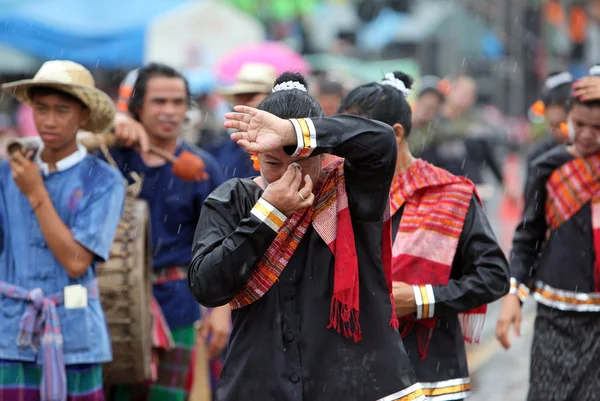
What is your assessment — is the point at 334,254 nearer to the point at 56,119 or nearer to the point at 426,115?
the point at 56,119

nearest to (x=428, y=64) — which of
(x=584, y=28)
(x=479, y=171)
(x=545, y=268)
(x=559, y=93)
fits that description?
(x=584, y=28)

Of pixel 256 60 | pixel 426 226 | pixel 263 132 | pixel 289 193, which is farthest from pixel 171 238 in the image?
pixel 256 60

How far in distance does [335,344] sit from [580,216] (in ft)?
7.25

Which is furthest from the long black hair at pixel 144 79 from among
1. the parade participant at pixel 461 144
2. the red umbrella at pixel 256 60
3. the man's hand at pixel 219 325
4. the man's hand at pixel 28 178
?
the red umbrella at pixel 256 60

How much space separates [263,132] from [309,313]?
68 centimetres

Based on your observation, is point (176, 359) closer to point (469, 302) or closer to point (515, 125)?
point (469, 302)

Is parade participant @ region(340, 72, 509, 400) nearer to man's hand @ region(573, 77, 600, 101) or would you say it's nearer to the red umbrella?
man's hand @ region(573, 77, 600, 101)

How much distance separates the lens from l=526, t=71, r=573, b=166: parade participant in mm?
7844

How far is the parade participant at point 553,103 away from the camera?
7.84 metres

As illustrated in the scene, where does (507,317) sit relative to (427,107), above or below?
below

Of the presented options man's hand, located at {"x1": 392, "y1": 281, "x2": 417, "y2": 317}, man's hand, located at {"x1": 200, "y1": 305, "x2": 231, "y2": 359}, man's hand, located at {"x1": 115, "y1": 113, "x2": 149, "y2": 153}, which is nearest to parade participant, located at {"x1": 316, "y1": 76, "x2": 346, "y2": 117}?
man's hand, located at {"x1": 115, "y1": 113, "x2": 149, "y2": 153}

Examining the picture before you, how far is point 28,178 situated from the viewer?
520 centimetres

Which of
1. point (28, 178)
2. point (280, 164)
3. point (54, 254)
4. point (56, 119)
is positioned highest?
point (56, 119)

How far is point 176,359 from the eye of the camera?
688cm
